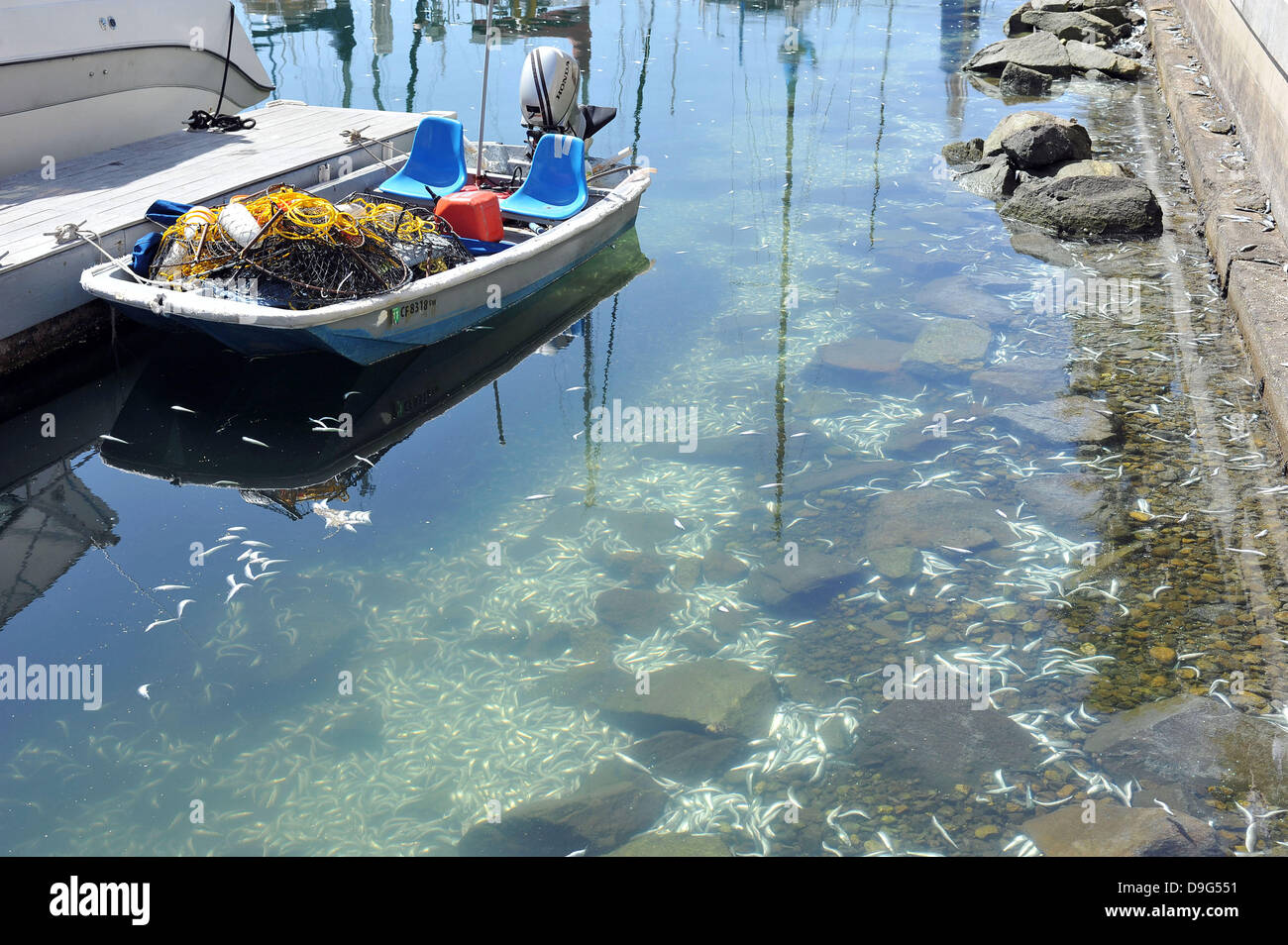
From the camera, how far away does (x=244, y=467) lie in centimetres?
750

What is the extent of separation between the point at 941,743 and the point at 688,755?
1237 millimetres

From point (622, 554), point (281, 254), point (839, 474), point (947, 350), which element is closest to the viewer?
point (622, 554)

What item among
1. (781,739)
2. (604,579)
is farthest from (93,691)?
(781,739)

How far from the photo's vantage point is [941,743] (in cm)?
517

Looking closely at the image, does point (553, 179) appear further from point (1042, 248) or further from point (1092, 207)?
point (1092, 207)

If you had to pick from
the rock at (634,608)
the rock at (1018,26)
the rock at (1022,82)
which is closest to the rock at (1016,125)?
the rock at (1022,82)

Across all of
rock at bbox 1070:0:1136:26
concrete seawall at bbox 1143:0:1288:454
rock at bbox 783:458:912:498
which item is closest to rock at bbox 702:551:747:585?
rock at bbox 783:458:912:498

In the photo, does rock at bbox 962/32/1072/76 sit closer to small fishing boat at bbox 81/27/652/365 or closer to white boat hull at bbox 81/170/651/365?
small fishing boat at bbox 81/27/652/365

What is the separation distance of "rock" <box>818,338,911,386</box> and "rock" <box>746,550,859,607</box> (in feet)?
8.40

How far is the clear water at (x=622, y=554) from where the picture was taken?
16.1 ft

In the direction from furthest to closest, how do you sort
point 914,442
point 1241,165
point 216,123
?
point 1241,165 < point 216,123 < point 914,442

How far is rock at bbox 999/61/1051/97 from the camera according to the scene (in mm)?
17891

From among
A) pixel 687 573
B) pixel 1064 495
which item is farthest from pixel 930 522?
pixel 687 573
